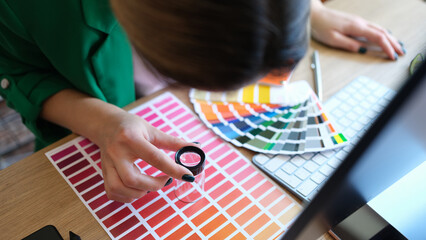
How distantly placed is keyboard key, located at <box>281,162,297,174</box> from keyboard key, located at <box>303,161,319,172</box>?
0.08 ft

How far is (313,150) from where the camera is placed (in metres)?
0.80

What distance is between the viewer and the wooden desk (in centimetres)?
69

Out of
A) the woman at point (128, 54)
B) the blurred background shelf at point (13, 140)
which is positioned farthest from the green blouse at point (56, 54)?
the blurred background shelf at point (13, 140)

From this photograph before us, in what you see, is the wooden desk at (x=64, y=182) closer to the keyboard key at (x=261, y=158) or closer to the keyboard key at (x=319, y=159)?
the keyboard key at (x=261, y=158)

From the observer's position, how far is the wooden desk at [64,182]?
69 cm

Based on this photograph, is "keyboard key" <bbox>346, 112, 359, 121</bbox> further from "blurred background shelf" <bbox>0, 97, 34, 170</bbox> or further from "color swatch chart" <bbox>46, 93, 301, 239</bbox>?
"blurred background shelf" <bbox>0, 97, 34, 170</bbox>

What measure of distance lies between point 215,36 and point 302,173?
0.47m

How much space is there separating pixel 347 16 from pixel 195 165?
27.6 inches

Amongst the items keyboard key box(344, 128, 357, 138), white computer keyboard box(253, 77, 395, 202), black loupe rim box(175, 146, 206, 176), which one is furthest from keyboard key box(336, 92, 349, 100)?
black loupe rim box(175, 146, 206, 176)

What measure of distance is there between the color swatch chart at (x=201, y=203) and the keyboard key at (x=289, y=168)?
1.8 inches

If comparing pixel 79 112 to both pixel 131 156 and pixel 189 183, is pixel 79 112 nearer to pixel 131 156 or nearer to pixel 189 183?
pixel 131 156

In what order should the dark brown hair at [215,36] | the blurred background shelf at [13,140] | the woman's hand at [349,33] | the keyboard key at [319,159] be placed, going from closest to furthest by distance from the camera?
the dark brown hair at [215,36], the keyboard key at [319,159], the woman's hand at [349,33], the blurred background shelf at [13,140]

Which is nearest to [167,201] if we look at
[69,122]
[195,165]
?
[195,165]

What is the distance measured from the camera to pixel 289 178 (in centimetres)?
76
